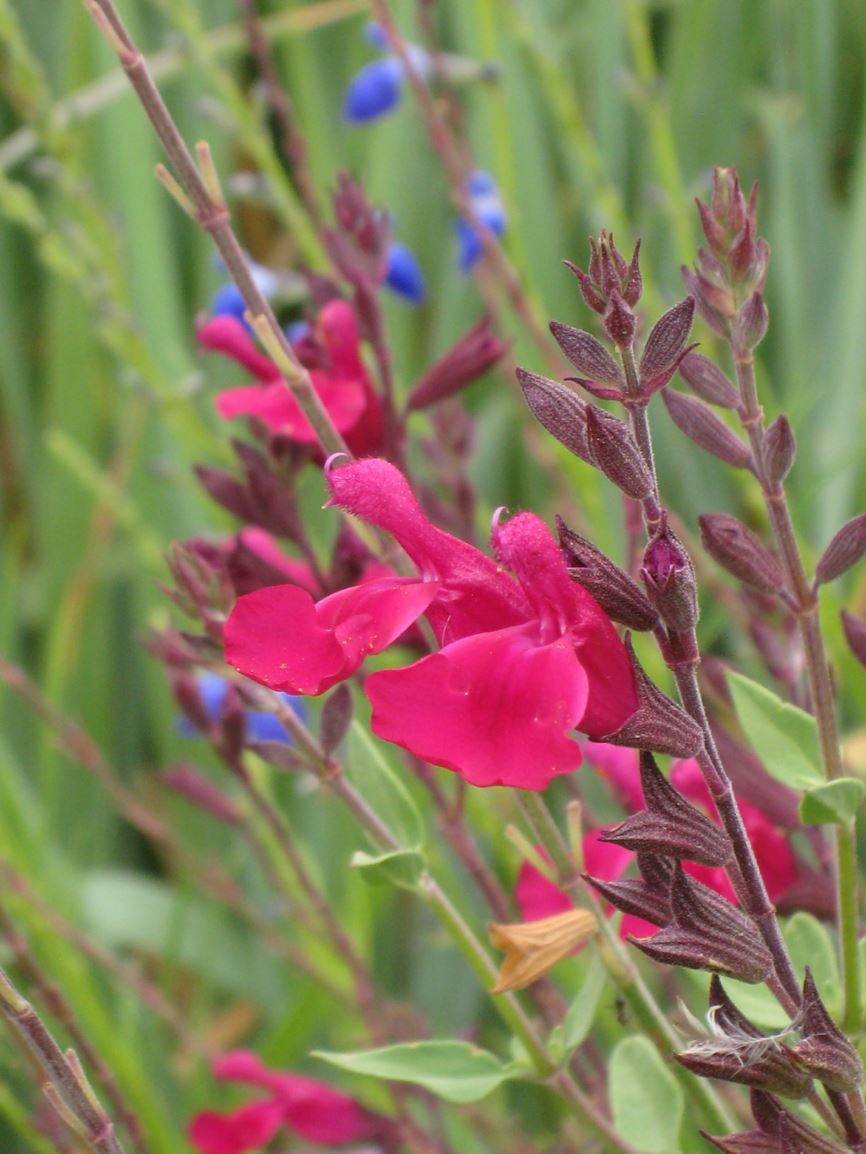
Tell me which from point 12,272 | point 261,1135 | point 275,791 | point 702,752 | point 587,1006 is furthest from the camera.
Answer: point 12,272

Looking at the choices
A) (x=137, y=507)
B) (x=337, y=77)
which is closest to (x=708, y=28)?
(x=337, y=77)

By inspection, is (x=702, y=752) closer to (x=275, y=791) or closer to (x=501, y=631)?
(x=501, y=631)

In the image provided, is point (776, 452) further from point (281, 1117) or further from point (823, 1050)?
point (281, 1117)

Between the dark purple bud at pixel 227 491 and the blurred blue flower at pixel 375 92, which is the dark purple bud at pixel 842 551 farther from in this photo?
the blurred blue flower at pixel 375 92

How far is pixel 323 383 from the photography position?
0.70 metres

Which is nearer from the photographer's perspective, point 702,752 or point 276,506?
→ point 702,752

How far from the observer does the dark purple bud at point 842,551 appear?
0.48 meters

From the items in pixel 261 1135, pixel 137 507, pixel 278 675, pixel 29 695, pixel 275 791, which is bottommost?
pixel 275 791

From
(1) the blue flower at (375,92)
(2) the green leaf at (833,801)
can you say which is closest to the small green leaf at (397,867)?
(2) the green leaf at (833,801)

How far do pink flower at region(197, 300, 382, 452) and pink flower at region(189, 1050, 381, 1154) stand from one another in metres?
0.37

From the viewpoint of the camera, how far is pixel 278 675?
0.42 meters

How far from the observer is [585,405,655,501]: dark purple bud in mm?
374

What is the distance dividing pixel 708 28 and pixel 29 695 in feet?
4.44

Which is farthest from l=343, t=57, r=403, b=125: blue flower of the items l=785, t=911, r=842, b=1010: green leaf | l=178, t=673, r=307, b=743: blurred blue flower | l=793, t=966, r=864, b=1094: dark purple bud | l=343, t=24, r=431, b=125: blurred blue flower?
l=793, t=966, r=864, b=1094: dark purple bud
